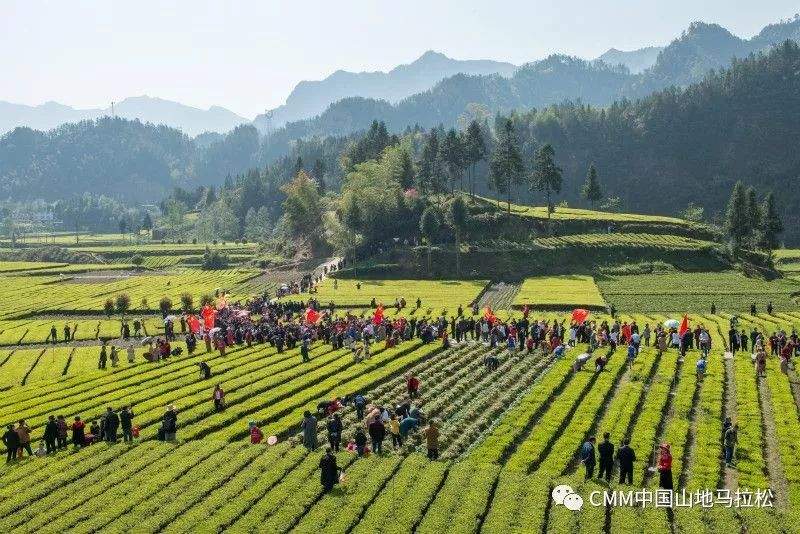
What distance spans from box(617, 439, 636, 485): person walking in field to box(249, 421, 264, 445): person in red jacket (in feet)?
47.0

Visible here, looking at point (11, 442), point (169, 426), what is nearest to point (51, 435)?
point (11, 442)

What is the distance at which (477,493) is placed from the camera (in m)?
23.7

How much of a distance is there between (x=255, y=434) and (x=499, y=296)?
188ft

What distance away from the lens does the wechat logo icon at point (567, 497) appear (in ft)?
74.1

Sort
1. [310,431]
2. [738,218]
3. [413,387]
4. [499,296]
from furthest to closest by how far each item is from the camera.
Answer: [738,218], [499,296], [413,387], [310,431]

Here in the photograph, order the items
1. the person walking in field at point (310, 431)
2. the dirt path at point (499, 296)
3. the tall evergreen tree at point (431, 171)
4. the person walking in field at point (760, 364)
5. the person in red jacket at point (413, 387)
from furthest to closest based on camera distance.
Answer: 1. the tall evergreen tree at point (431, 171)
2. the dirt path at point (499, 296)
3. the person walking in field at point (760, 364)
4. the person in red jacket at point (413, 387)
5. the person walking in field at point (310, 431)

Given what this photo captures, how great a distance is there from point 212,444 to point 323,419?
5.44 m

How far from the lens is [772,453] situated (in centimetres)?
2797

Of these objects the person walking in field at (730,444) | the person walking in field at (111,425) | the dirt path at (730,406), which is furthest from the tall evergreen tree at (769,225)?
the person walking in field at (111,425)

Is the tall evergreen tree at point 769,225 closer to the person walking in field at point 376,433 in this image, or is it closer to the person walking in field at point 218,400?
the person walking in field at point 218,400

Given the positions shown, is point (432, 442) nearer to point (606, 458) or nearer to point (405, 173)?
point (606, 458)

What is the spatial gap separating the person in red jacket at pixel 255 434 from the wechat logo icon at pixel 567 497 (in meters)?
12.5

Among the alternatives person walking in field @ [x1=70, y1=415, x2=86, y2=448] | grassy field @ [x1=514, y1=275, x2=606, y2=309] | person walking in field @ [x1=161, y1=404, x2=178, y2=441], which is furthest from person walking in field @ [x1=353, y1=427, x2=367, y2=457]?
grassy field @ [x1=514, y1=275, x2=606, y2=309]

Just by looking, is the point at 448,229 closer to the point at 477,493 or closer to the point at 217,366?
the point at 217,366
